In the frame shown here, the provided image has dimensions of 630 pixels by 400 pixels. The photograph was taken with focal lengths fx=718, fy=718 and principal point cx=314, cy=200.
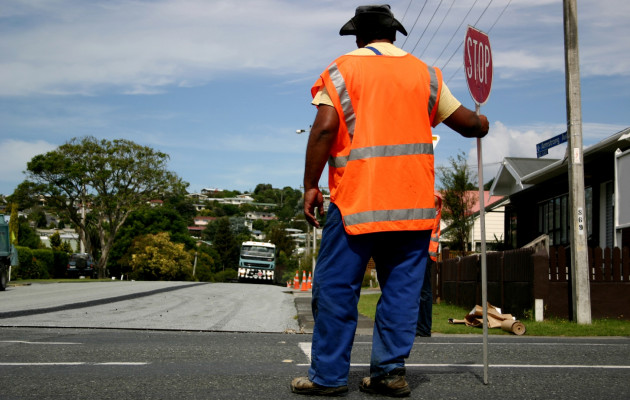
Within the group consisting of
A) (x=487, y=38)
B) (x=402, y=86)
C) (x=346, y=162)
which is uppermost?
(x=487, y=38)

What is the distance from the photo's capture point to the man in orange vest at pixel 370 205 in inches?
144

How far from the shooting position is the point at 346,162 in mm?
3725

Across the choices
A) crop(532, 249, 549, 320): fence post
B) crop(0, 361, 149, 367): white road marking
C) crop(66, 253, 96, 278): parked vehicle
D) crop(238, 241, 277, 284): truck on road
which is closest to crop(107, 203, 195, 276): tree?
crop(66, 253, 96, 278): parked vehicle

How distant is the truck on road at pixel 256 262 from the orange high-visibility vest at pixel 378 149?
Answer: 52098 millimetres

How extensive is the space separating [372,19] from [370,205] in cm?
112

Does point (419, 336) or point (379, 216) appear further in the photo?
point (419, 336)

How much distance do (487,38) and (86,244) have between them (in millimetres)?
52466

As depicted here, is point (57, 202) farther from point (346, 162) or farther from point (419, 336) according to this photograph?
point (346, 162)

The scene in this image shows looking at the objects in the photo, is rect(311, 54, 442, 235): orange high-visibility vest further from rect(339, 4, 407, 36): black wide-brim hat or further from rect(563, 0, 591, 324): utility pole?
rect(563, 0, 591, 324): utility pole

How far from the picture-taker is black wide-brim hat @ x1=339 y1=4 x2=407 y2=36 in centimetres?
404

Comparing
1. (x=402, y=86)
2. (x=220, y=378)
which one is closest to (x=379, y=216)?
(x=402, y=86)

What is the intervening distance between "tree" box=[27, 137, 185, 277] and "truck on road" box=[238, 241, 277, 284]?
766cm

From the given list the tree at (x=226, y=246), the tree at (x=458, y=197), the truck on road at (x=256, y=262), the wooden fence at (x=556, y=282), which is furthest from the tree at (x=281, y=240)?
the wooden fence at (x=556, y=282)

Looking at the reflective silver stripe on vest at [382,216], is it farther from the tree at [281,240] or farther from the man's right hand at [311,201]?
the tree at [281,240]
